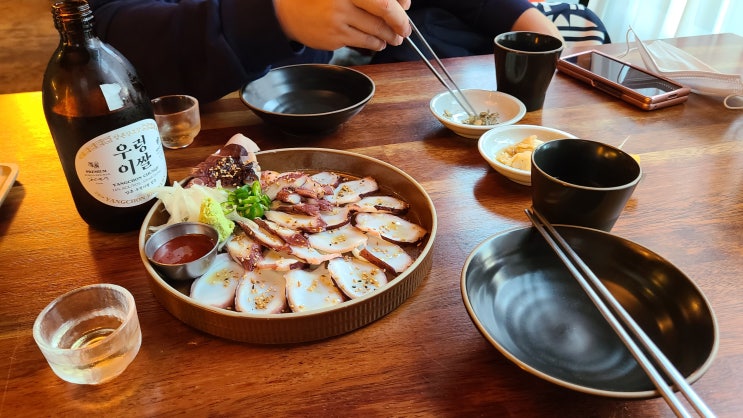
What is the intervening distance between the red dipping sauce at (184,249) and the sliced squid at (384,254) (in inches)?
11.1

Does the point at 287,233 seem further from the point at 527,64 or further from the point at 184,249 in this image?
the point at 527,64

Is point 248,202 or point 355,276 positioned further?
point 248,202

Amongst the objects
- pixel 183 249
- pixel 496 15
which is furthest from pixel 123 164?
pixel 496 15

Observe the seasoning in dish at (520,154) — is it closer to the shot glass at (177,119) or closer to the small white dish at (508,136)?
the small white dish at (508,136)

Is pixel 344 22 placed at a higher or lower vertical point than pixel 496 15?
higher

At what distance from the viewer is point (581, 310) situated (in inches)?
32.4

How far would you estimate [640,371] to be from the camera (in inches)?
28.0

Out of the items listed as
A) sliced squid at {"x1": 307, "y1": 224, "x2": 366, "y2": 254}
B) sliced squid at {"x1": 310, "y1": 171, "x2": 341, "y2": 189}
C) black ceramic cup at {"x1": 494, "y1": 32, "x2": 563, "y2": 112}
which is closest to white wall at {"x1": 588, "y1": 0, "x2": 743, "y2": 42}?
black ceramic cup at {"x1": 494, "y1": 32, "x2": 563, "y2": 112}

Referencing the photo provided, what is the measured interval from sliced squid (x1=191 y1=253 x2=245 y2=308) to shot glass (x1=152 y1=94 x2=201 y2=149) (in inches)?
21.1

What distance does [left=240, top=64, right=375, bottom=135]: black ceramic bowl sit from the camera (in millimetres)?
1565

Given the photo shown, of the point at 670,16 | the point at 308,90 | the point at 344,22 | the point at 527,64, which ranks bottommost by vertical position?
the point at 670,16

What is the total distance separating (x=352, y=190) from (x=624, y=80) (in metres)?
1.09

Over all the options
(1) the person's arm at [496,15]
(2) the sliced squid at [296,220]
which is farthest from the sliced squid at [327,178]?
(1) the person's arm at [496,15]

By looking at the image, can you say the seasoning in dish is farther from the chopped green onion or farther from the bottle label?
the bottle label
